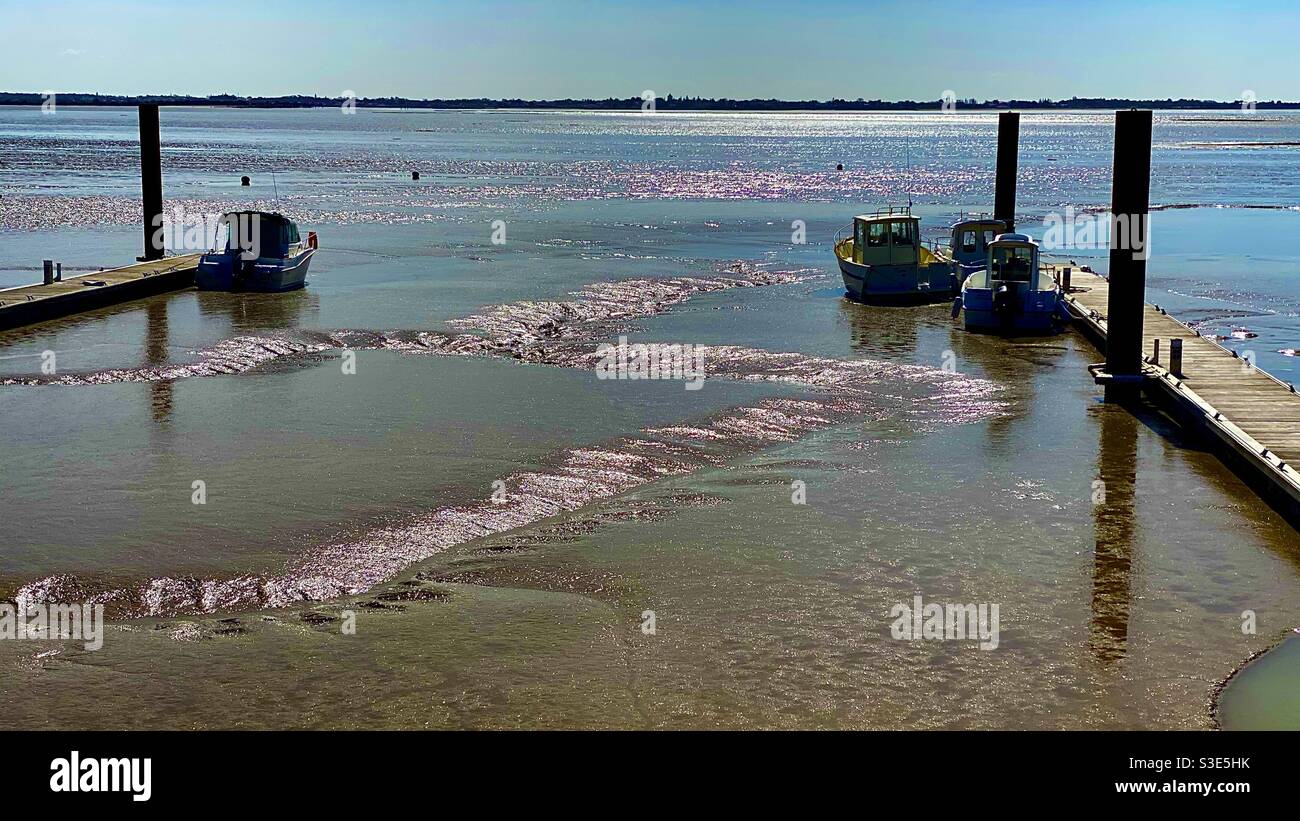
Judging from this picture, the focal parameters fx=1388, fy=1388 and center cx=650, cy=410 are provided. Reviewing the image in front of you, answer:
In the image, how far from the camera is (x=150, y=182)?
138ft

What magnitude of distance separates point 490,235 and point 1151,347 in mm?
33834

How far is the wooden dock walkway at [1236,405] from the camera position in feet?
57.1

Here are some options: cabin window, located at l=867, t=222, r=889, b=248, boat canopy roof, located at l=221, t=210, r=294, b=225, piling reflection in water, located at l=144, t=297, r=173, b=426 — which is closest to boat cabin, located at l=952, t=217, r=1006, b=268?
cabin window, located at l=867, t=222, r=889, b=248

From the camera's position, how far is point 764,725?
11.0m

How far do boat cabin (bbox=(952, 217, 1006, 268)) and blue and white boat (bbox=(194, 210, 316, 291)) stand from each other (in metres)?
18.5

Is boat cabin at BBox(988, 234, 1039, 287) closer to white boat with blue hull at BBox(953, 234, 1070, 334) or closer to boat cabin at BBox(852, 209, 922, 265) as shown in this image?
white boat with blue hull at BBox(953, 234, 1070, 334)

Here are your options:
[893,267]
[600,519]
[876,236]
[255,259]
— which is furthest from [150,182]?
[600,519]

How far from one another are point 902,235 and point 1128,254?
1483 centimetres

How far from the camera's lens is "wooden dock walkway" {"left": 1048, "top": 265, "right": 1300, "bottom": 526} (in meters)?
17.4

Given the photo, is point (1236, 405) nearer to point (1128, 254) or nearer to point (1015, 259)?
point (1128, 254)

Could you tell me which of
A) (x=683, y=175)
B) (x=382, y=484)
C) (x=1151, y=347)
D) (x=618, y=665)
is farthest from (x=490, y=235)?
(x=683, y=175)

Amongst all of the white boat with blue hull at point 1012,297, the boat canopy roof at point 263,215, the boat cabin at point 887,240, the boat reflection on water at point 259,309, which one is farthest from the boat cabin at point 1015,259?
the boat canopy roof at point 263,215

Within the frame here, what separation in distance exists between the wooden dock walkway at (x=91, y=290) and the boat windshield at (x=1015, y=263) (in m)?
21.5
